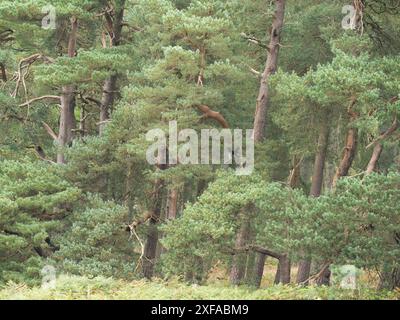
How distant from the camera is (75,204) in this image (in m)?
19.1

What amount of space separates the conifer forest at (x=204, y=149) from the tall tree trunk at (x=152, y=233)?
7 cm

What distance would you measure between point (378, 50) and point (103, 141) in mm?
7755

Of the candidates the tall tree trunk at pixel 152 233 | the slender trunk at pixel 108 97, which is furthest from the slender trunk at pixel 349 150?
the slender trunk at pixel 108 97

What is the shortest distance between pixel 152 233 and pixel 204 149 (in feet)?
13.2

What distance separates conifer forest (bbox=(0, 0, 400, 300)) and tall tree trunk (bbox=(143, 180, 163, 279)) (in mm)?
67

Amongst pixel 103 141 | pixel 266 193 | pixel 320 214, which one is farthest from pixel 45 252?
pixel 320 214

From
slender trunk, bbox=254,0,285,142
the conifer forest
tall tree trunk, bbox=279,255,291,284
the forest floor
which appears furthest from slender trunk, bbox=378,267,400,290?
slender trunk, bbox=254,0,285,142

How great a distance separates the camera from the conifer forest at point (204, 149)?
13445 mm

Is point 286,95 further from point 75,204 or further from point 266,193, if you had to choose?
point 75,204

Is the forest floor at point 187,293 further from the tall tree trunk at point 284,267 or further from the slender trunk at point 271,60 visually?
the slender trunk at point 271,60

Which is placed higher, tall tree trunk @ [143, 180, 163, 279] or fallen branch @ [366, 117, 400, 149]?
fallen branch @ [366, 117, 400, 149]

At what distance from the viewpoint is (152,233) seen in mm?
21250

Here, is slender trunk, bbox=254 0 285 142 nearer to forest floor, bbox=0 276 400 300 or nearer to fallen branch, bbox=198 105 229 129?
fallen branch, bbox=198 105 229 129

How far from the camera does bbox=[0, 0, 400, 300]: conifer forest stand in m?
13.4
